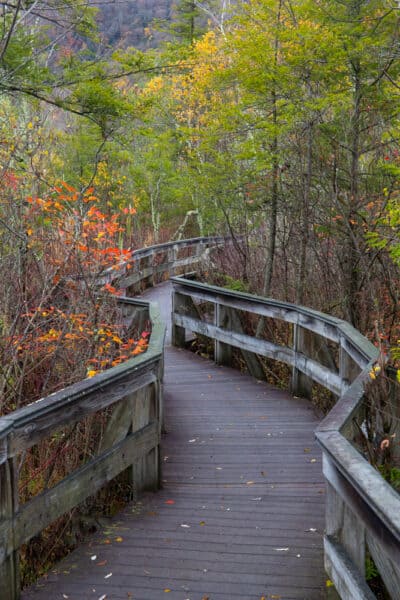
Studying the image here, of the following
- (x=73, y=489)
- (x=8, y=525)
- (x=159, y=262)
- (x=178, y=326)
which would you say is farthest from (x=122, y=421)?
(x=159, y=262)

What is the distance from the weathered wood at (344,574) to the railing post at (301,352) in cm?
447

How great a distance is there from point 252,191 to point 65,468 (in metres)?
6.72

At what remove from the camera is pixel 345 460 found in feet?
9.23

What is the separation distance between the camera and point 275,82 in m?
9.45

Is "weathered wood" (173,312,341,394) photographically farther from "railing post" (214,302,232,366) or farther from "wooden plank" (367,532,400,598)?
"wooden plank" (367,532,400,598)

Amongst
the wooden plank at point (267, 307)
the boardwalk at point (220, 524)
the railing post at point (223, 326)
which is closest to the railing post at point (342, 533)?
the boardwalk at point (220, 524)

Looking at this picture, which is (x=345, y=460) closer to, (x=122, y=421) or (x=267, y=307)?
(x=122, y=421)

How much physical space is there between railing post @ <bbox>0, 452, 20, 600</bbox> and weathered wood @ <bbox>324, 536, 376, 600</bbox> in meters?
1.65

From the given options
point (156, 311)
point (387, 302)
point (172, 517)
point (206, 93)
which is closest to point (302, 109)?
point (387, 302)

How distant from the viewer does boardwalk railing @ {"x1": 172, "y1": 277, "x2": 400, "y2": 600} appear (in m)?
2.45

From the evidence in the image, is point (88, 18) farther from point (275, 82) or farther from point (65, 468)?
point (65, 468)

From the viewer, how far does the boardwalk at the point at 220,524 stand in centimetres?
361

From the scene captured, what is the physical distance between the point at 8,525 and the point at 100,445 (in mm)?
1271

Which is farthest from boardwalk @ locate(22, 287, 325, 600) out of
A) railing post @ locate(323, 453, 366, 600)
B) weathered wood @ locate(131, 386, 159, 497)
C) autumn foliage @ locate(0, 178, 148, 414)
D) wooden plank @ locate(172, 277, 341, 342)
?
autumn foliage @ locate(0, 178, 148, 414)
